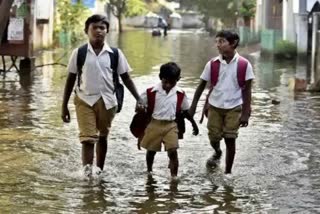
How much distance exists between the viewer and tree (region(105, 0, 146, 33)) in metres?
70.0

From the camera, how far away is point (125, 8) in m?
71.1

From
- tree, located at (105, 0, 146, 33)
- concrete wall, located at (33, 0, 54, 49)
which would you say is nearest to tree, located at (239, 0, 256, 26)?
concrete wall, located at (33, 0, 54, 49)

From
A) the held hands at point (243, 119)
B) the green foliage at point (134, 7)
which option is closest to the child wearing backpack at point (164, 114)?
the held hands at point (243, 119)

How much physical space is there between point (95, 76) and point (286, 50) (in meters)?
20.9

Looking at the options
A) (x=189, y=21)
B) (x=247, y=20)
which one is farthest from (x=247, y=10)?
(x=189, y=21)

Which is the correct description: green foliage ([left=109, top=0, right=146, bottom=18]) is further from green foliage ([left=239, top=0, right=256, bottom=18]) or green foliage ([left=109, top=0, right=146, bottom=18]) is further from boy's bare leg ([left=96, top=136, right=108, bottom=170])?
boy's bare leg ([left=96, top=136, right=108, bottom=170])

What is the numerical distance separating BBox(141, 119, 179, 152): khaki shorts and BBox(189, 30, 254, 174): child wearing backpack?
0.28 meters

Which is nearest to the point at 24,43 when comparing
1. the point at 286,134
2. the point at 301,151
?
the point at 286,134

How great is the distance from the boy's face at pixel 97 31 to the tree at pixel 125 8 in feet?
205

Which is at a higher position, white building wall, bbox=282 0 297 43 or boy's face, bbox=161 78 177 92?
white building wall, bbox=282 0 297 43

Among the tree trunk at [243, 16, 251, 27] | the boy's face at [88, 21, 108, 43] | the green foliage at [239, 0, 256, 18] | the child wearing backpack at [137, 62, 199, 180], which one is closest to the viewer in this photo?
the boy's face at [88, 21, 108, 43]

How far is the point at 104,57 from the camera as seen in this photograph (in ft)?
24.1

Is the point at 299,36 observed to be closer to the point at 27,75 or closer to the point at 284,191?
the point at 27,75

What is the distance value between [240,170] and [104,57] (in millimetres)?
1994
